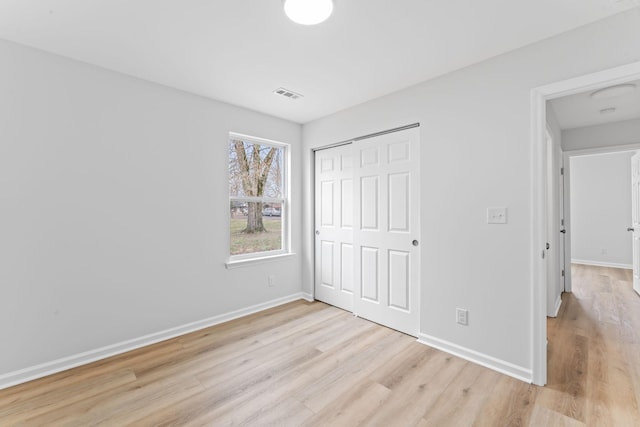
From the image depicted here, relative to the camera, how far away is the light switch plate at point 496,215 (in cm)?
219

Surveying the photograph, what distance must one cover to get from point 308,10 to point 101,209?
7.49ft

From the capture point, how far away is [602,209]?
19.8 feet

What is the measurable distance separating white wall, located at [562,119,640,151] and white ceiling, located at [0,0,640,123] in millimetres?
2787

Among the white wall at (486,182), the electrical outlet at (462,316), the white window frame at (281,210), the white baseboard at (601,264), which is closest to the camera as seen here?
the white wall at (486,182)

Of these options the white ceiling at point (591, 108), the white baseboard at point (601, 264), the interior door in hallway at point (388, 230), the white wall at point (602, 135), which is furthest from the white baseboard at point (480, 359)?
the white baseboard at point (601, 264)

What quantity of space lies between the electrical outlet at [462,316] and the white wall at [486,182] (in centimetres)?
3

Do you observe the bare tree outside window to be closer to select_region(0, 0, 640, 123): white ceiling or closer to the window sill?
the window sill

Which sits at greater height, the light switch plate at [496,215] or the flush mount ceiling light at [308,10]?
the flush mount ceiling light at [308,10]

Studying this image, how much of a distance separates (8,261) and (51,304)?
42 centimetres

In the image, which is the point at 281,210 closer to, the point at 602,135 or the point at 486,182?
the point at 486,182

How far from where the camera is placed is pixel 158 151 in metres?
2.72

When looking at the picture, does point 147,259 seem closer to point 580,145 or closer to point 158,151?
point 158,151

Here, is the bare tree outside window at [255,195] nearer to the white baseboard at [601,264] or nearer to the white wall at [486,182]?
the white wall at [486,182]

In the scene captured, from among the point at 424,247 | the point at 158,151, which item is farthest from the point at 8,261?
the point at 424,247
